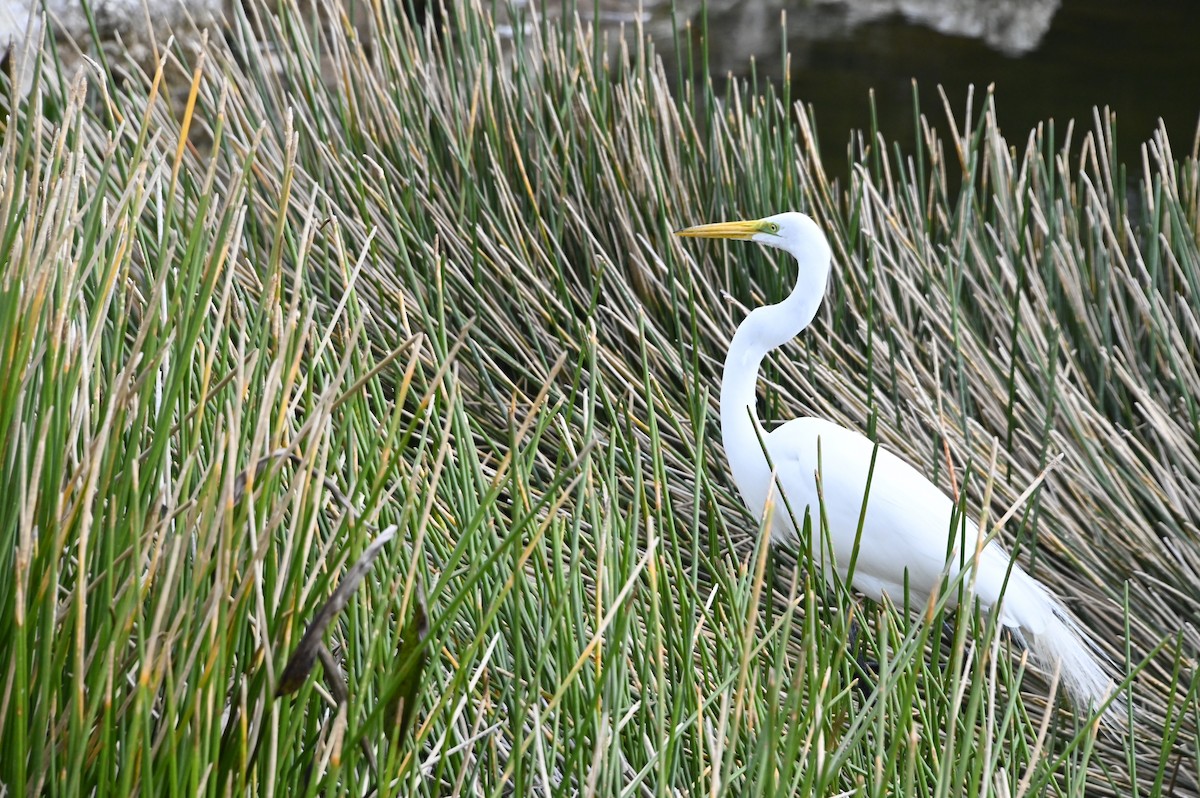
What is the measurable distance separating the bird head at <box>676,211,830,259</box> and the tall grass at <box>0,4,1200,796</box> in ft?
0.31

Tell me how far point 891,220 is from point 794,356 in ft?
0.81

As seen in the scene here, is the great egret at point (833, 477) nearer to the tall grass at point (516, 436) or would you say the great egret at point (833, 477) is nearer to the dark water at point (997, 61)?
the tall grass at point (516, 436)

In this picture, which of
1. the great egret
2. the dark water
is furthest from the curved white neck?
the dark water

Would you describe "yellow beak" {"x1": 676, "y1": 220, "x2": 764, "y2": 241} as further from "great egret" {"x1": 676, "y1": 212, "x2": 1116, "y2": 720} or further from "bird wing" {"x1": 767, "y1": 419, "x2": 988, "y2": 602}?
"bird wing" {"x1": 767, "y1": 419, "x2": 988, "y2": 602}

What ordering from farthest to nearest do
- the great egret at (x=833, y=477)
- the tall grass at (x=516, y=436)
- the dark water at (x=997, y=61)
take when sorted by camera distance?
the dark water at (x=997, y=61) < the great egret at (x=833, y=477) < the tall grass at (x=516, y=436)

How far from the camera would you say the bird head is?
4.41ft

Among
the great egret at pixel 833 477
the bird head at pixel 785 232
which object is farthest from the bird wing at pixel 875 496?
the bird head at pixel 785 232

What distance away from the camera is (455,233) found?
182 centimetres

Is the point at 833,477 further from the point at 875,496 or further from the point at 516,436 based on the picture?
the point at 516,436

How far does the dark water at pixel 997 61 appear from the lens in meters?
4.80

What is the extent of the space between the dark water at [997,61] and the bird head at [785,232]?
128 inches

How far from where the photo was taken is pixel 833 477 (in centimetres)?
138

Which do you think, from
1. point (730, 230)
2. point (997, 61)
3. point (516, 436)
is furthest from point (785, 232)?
point (997, 61)

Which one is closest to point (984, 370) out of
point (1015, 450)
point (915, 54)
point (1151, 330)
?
point (1015, 450)
